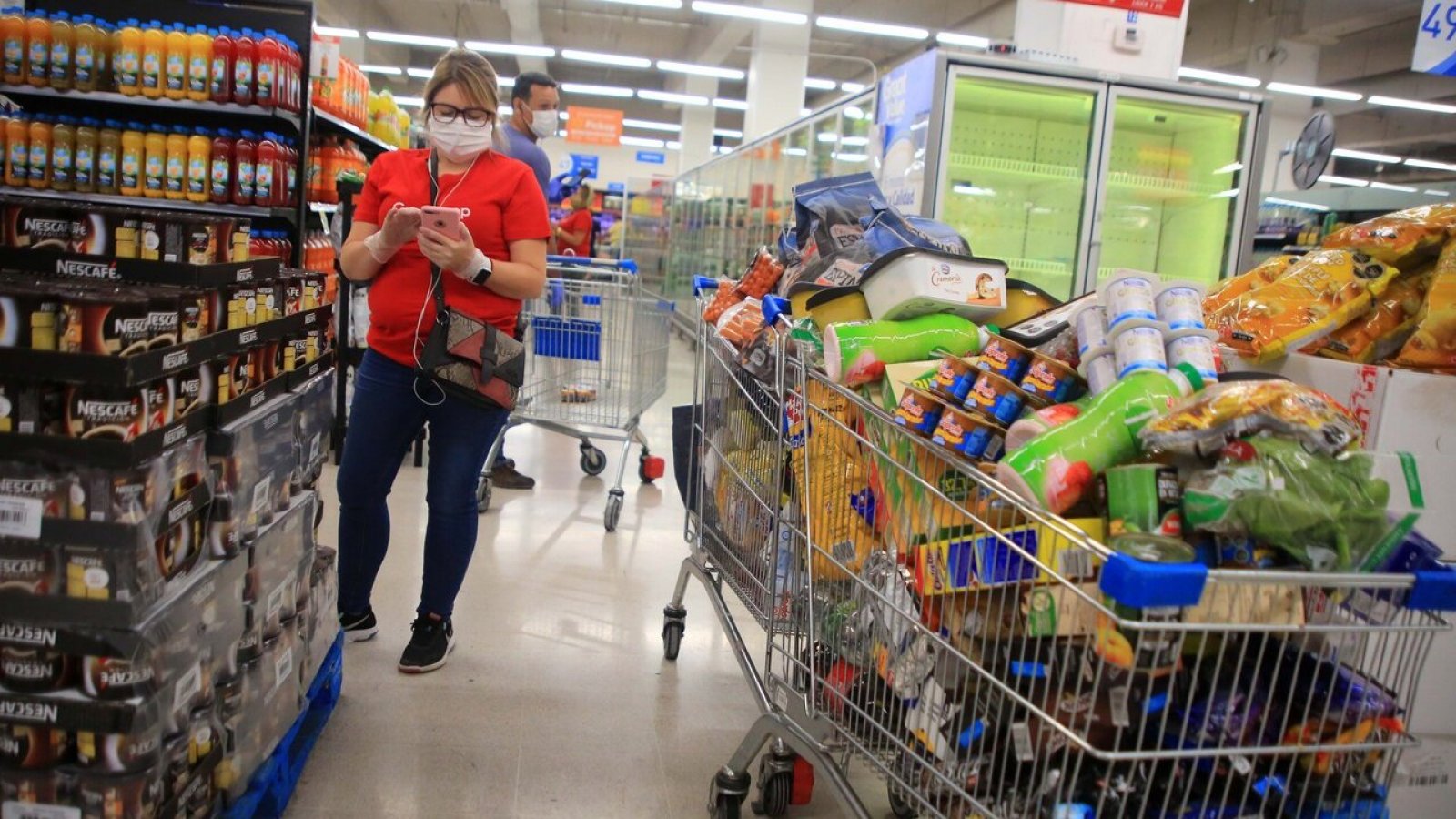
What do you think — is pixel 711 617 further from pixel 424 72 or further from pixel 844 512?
pixel 424 72

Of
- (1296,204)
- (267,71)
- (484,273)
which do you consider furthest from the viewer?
(1296,204)

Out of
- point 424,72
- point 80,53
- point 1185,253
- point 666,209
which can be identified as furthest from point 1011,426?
point 424,72

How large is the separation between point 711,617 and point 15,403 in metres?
2.29

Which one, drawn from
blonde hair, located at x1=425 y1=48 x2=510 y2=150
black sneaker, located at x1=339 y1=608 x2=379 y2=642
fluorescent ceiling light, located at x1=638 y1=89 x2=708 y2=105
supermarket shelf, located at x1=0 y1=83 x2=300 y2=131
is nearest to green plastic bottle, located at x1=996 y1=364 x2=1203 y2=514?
blonde hair, located at x1=425 y1=48 x2=510 y2=150

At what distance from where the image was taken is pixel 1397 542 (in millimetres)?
1177

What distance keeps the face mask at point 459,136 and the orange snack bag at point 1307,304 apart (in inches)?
65.0

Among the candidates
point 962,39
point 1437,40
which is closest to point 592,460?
point 1437,40

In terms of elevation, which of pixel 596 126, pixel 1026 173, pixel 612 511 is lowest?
pixel 612 511

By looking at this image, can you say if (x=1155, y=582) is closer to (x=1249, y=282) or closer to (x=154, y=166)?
(x=1249, y=282)

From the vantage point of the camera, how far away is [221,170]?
4.34 m

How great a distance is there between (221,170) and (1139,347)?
4149 mm

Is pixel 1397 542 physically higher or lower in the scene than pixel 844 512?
higher

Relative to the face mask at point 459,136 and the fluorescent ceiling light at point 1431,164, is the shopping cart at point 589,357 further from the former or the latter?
the fluorescent ceiling light at point 1431,164

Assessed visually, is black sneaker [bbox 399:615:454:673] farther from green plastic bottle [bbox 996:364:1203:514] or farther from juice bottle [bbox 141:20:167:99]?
juice bottle [bbox 141:20:167:99]
